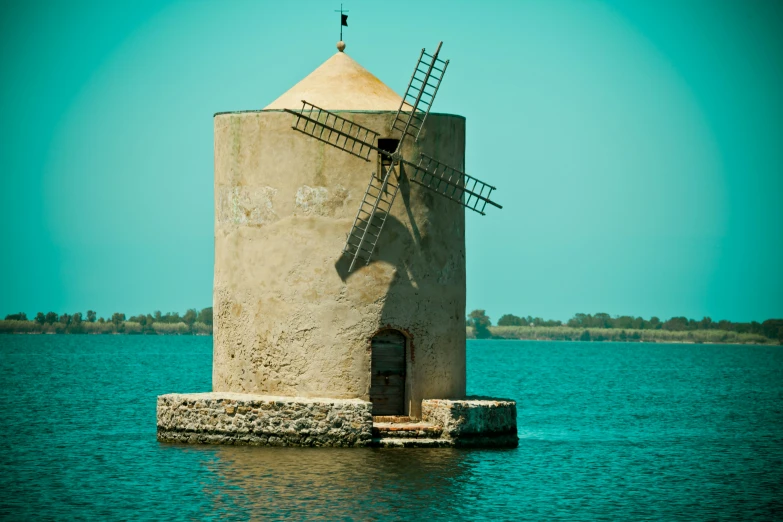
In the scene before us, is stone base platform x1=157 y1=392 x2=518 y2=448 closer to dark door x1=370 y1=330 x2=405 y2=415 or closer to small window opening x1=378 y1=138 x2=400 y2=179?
dark door x1=370 y1=330 x2=405 y2=415

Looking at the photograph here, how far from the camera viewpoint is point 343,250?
20422mm

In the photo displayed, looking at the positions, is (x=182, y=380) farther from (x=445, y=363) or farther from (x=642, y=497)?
(x=642, y=497)

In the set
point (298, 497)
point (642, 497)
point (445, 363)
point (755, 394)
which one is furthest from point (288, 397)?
point (755, 394)

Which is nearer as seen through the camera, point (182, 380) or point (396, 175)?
point (396, 175)

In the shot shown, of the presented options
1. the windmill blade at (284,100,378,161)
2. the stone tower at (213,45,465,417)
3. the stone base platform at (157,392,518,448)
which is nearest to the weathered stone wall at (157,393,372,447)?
the stone base platform at (157,392,518,448)

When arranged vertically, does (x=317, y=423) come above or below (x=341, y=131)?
below

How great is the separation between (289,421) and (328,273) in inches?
88.9

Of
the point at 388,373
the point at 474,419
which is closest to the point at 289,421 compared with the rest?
the point at 388,373

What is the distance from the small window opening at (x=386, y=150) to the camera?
67.7 feet

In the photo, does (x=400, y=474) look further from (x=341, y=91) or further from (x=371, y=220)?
(x=341, y=91)

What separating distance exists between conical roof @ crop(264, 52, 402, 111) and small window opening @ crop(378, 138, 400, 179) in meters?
0.60

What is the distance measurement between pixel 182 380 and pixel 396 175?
95.7 ft

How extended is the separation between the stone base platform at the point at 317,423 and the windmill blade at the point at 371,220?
217cm

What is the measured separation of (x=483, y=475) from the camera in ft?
60.6
